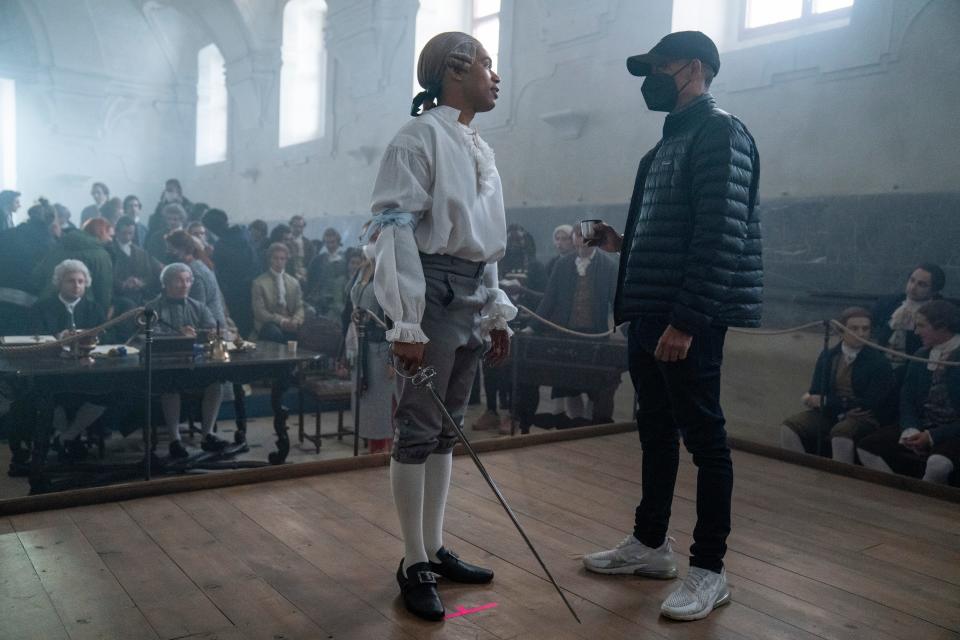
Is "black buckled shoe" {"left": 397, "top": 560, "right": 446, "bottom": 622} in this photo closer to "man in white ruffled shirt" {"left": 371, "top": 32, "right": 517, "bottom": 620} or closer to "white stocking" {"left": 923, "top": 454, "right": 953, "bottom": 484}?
"man in white ruffled shirt" {"left": 371, "top": 32, "right": 517, "bottom": 620}

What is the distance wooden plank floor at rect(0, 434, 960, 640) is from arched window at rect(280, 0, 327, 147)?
10259 millimetres

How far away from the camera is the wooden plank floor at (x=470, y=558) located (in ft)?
7.43

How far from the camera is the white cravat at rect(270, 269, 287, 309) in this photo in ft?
24.9

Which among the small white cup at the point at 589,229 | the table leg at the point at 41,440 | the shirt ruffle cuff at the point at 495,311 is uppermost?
the small white cup at the point at 589,229

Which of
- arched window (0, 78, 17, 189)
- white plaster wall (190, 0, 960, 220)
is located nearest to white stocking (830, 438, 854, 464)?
white plaster wall (190, 0, 960, 220)

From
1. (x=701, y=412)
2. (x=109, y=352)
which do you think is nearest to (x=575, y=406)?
(x=109, y=352)

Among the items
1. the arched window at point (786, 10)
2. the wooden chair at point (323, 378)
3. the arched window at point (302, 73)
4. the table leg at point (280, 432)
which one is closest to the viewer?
the table leg at point (280, 432)

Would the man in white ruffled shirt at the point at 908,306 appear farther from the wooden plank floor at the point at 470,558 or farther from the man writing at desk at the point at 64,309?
the man writing at desk at the point at 64,309

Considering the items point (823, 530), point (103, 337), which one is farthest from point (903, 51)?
A: point (103, 337)

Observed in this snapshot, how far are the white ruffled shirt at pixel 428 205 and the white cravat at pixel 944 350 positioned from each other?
328cm

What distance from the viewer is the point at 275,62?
12.9m

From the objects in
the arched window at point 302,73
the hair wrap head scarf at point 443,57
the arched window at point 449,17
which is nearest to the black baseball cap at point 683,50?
A: the hair wrap head scarf at point 443,57

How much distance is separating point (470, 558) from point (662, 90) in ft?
5.55

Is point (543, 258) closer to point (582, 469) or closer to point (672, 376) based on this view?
point (582, 469)
